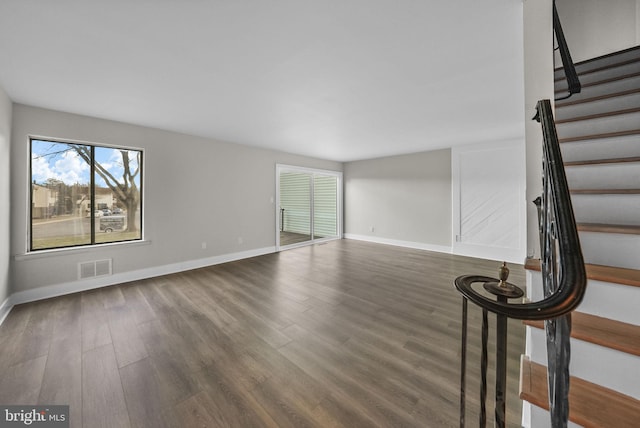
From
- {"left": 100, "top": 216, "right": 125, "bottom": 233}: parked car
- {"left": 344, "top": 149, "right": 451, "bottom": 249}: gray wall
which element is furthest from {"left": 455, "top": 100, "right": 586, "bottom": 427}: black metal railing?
{"left": 344, "top": 149, "right": 451, "bottom": 249}: gray wall

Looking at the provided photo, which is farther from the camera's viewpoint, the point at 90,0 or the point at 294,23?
the point at 294,23

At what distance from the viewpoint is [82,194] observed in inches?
133

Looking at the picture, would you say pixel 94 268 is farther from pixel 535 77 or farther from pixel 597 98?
pixel 597 98

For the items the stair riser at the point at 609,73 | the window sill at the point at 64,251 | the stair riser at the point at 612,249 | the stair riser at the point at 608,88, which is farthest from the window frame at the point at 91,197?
the stair riser at the point at 609,73

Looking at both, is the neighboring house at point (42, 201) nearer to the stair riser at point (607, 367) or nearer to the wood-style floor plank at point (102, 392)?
the wood-style floor plank at point (102, 392)

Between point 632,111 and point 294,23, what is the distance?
8.23ft

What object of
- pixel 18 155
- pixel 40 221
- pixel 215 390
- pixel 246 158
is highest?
pixel 246 158

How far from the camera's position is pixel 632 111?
5.66 feet

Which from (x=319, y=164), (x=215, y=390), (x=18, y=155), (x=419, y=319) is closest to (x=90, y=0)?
(x=215, y=390)

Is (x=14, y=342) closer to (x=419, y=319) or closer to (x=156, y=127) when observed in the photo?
(x=156, y=127)

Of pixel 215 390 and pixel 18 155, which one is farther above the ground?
pixel 18 155

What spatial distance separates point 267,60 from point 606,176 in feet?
8.42

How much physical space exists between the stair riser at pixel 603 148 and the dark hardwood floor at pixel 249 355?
1606 mm
